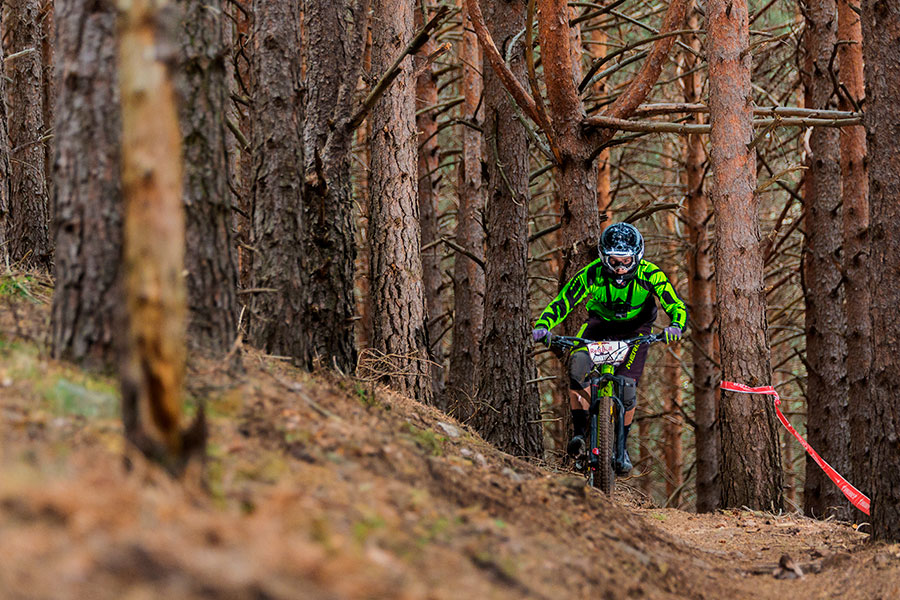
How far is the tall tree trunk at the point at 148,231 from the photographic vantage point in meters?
2.50

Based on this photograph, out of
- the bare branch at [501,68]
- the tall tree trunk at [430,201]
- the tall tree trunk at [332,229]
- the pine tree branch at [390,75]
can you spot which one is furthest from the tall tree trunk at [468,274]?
the pine tree branch at [390,75]

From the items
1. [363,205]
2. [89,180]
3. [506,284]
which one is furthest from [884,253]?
[363,205]

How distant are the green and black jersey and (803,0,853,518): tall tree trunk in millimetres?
5060

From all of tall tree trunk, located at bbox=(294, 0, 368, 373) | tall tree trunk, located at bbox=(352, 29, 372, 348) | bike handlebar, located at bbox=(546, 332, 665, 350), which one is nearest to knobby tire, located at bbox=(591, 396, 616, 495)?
bike handlebar, located at bbox=(546, 332, 665, 350)

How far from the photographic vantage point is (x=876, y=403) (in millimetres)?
5441

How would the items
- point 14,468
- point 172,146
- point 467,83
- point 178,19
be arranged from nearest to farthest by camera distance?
Answer: point 14,468, point 172,146, point 178,19, point 467,83

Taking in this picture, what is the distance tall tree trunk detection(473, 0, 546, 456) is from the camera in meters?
9.04

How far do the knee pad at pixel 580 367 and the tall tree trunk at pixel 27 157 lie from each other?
451 centimetres

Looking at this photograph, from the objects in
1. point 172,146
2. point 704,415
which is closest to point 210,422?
point 172,146

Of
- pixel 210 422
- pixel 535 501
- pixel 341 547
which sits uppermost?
pixel 210 422

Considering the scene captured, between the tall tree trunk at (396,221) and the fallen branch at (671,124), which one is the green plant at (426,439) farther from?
the fallen branch at (671,124)

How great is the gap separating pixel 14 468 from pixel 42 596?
723 mm

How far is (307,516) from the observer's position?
2.67 m

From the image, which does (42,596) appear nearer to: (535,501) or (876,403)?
(535,501)
